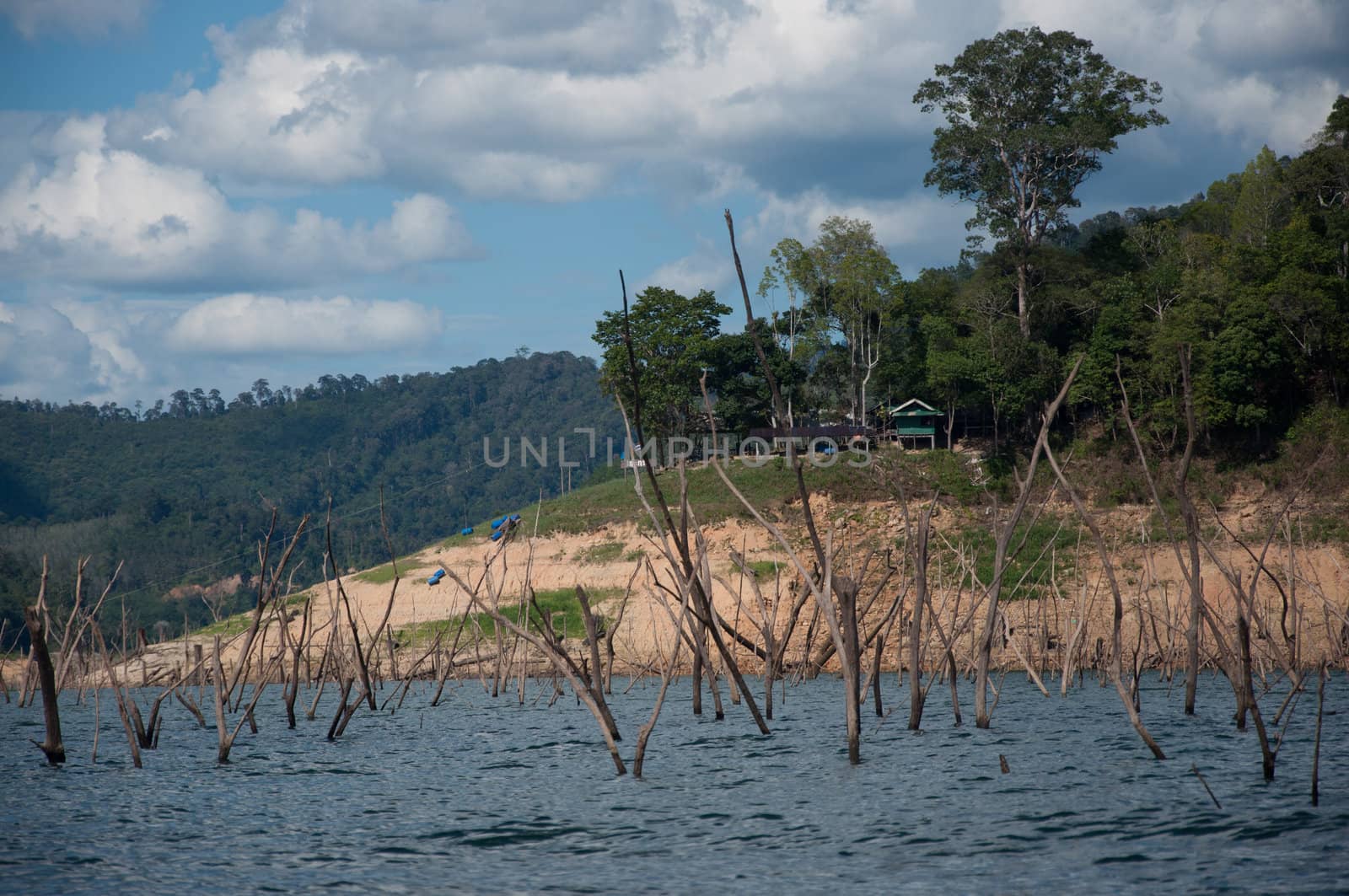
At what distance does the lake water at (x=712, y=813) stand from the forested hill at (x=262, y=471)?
6577 cm

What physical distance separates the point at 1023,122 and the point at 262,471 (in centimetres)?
10485

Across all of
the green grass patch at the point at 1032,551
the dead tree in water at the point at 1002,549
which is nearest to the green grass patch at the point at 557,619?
the green grass patch at the point at 1032,551

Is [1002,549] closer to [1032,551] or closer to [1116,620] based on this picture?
[1116,620]

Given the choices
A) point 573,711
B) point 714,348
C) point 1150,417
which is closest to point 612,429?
point 714,348

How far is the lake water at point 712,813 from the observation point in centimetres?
1162

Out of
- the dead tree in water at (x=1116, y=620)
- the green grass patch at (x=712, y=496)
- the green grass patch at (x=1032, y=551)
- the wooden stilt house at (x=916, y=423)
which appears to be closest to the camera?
the dead tree in water at (x=1116, y=620)

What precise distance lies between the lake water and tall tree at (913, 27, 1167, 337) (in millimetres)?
46831

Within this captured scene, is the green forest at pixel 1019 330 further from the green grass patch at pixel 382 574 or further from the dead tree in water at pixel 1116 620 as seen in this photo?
the dead tree in water at pixel 1116 620

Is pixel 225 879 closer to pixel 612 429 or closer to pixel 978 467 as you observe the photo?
pixel 978 467

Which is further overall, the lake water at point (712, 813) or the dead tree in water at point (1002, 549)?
the dead tree in water at point (1002, 549)

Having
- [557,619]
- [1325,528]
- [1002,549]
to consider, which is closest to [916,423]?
[1325,528]

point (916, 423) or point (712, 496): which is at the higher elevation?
point (916, 423)

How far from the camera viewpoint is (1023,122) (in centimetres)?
6675

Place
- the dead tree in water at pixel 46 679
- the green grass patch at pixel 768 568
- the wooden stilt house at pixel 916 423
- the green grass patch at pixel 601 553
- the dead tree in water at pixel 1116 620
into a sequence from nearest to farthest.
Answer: the dead tree in water at pixel 1116 620 → the dead tree in water at pixel 46 679 → the green grass patch at pixel 768 568 → the green grass patch at pixel 601 553 → the wooden stilt house at pixel 916 423
